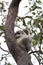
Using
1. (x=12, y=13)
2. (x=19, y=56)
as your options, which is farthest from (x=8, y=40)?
(x=12, y=13)

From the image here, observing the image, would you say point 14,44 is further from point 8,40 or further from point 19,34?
point 19,34

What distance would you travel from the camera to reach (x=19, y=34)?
10.1 feet

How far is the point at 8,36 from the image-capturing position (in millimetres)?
1835

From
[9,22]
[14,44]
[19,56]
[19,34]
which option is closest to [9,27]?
[9,22]

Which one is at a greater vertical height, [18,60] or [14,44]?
[14,44]

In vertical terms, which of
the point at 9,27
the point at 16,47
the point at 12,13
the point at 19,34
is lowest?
the point at 19,34

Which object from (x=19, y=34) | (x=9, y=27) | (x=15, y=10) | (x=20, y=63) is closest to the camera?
(x=20, y=63)

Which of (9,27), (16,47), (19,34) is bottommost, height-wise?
(19,34)

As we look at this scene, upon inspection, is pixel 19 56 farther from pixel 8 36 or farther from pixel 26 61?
pixel 8 36

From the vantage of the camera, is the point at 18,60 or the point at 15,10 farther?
the point at 15,10

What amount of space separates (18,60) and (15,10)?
0.55 m

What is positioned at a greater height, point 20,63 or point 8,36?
point 8,36

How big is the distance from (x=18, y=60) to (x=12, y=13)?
51cm

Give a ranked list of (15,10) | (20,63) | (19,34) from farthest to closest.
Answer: (19,34) → (15,10) → (20,63)
